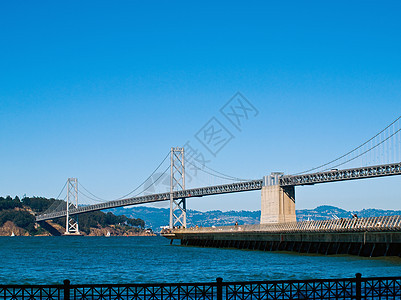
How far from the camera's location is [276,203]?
287ft

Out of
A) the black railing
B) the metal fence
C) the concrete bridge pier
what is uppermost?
the concrete bridge pier

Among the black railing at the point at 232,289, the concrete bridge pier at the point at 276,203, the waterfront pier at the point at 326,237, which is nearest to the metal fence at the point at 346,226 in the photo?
the waterfront pier at the point at 326,237

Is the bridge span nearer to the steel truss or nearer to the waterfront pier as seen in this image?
the steel truss

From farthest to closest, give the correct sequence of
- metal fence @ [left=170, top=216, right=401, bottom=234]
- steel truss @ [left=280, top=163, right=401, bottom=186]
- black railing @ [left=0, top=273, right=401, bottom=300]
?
steel truss @ [left=280, top=163, right=401, bottom=186], metal fence @ [left=170, top=216, right=401, bottom=234], black railing @ [left=0, top=273, right=401, bottom=300]

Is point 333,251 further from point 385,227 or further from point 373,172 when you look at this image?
point 373,172

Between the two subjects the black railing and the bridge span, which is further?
the bridge span

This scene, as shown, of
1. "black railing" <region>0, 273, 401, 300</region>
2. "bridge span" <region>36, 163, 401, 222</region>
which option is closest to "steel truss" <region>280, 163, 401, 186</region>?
"bridge span" <region>36, 163, 401, 222</region>

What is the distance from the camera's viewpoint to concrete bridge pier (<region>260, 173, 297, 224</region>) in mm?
86688

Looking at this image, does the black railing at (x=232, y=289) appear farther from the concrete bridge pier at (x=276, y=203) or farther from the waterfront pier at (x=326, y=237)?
the concrete bridge pier at (x=276, y=203)

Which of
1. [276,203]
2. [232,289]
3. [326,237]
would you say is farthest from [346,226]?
[276,203]

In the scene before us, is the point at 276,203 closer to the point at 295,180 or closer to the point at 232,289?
the point at 295,180

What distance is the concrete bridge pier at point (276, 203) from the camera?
86.7 m

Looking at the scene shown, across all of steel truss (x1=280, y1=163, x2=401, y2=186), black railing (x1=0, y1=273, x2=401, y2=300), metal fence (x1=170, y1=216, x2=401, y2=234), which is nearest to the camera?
black railing (x1=0, y1=273, x2=401, y2=300)

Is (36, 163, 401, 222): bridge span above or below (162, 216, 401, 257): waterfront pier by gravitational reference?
above
